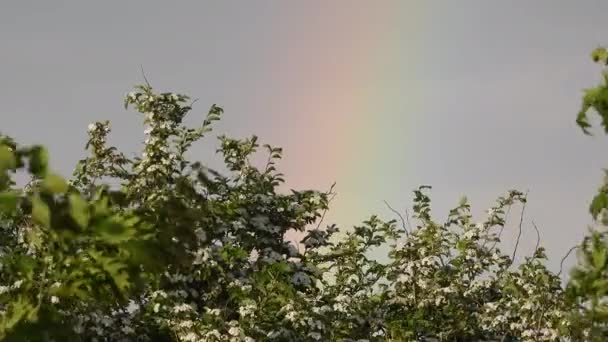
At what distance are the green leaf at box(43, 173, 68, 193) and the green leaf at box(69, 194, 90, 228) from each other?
31 millimetres

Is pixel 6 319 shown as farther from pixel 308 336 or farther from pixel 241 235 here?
pixel 241 235

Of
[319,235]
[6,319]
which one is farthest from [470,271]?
[6,319]

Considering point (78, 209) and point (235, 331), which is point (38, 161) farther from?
point (235, 331)

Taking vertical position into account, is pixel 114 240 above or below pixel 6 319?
above

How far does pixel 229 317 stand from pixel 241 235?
7.06ft

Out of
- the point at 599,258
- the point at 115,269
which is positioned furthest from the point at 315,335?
the point at 115,269

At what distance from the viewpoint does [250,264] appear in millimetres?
20750

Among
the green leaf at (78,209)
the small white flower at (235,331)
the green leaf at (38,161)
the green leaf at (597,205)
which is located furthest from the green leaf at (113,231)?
the small white flower at (235,331)

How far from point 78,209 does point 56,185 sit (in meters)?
0.09

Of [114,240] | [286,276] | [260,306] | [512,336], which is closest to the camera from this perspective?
[114,240]

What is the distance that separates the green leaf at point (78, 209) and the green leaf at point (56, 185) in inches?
1.2

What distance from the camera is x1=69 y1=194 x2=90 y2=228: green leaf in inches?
86.3

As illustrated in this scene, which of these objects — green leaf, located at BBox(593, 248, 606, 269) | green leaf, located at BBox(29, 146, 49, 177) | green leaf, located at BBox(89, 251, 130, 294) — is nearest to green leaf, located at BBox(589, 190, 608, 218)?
green leaf, located at BBox(593, 248, 606, 269)

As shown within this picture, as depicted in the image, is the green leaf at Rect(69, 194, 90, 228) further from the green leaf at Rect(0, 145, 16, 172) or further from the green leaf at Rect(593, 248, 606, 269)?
the green leaf at Rect(593, 248, 606, 269)
